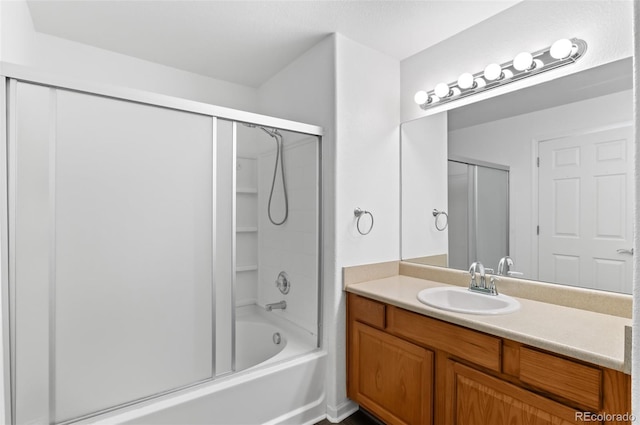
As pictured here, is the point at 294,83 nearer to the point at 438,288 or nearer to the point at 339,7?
the point at 339,7

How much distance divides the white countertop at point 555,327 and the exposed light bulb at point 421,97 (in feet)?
4.29

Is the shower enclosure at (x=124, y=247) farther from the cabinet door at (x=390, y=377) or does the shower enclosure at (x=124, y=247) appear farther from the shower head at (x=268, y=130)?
the cabinet door at (x=390, y=377)

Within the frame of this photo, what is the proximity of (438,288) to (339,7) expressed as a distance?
1.76 metres

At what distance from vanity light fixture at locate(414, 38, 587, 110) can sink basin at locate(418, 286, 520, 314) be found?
121 centimetres

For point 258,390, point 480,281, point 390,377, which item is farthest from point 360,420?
point 480,281

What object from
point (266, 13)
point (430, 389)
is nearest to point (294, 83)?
point (266, 13)

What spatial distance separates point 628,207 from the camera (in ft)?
4.66

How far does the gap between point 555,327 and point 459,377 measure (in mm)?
467

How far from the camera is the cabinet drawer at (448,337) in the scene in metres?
1.34

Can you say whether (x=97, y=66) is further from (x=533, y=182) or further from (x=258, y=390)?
(x=533, y=182)

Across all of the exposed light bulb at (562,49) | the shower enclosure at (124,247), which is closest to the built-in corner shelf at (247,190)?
the shower enclosure at (124,247)

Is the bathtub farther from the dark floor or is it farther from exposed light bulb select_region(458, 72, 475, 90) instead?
exposed light bulb select_region(458, 72, 475, 90)

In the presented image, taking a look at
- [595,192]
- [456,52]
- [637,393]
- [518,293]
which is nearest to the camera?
[637,393]

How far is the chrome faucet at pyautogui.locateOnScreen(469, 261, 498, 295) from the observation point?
70.9 inches
